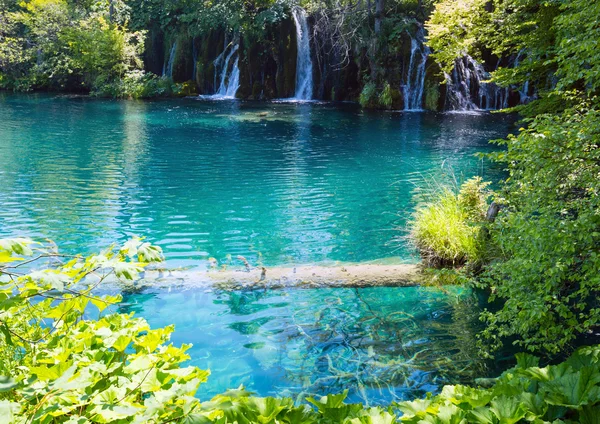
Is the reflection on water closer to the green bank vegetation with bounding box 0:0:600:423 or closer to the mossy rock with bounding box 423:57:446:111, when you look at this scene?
the green bank vegetation with bounding box 0:0:600:423

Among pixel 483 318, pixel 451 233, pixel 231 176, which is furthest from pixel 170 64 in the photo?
pixel 483 318

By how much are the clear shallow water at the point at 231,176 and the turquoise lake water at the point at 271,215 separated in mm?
49

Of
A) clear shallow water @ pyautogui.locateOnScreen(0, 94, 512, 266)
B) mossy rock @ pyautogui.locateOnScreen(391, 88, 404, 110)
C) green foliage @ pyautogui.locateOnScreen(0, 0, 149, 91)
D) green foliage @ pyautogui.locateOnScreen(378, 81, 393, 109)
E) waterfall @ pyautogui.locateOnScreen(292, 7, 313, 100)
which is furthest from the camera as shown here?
green foliage @ pyautogui.locateOnScreen(0, 0, 149, 91)

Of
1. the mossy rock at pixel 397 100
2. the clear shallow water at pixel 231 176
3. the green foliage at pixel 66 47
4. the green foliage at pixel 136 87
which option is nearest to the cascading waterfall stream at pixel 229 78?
the green foliage at pixel 136 87

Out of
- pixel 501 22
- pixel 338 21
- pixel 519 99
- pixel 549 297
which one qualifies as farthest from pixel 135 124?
pixel 549 297

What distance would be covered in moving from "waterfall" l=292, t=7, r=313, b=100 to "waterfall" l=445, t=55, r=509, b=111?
8.09 metres

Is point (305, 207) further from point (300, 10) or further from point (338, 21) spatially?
point (300, 10)

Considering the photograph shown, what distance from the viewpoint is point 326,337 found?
16.9 ft

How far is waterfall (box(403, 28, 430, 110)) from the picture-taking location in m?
23.5

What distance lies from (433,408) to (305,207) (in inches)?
299

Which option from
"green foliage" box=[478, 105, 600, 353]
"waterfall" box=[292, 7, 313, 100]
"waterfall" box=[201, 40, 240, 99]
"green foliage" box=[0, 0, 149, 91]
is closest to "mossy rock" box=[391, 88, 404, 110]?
"waterfall" box=[292, 7, 313, 100]

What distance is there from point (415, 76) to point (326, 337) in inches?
812

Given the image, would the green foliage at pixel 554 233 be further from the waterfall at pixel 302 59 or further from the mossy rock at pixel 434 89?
the waterfall at pixel 302 59

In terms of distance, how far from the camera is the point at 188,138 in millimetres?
16641
